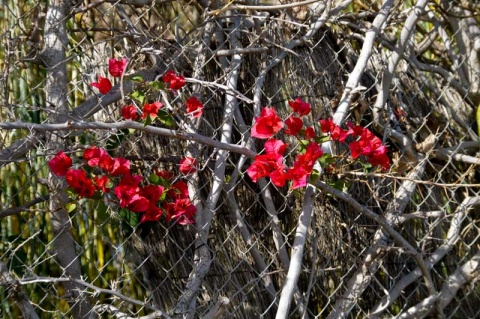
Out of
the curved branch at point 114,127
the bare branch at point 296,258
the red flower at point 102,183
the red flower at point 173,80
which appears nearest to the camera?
the curved branch at point 114,127

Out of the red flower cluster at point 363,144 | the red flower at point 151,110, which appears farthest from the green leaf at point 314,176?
the red flower at point 151,110

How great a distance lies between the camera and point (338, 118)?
239cm

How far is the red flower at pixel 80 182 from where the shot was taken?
1938mm

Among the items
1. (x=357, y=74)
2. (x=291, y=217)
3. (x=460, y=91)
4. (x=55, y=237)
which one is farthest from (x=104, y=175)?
(x=460, y=91)

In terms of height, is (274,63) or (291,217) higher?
(274,63)

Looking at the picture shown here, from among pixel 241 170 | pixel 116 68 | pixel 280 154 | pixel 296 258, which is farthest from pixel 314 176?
pixel 116 68

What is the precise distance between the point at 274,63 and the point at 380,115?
44cm

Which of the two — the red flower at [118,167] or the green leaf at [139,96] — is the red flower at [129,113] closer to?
the green leaf at [139,96]

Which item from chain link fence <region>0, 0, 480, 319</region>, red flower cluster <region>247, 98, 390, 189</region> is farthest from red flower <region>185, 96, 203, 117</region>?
red flower cluster <region>247, 98, 390, 189</region>

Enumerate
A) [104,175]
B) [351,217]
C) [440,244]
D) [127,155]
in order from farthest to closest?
[440,244] < [351,217] < [127,155] < [104,175]

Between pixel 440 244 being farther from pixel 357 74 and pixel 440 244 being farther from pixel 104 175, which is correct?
pixel 104 175

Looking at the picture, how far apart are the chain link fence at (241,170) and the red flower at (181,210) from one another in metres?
0.06

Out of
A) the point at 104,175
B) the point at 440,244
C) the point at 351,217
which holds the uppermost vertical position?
the point at 104,175

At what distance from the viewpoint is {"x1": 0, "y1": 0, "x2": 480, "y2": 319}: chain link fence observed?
2156 millimetres
